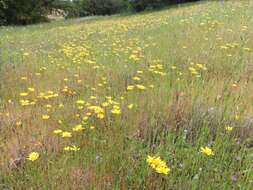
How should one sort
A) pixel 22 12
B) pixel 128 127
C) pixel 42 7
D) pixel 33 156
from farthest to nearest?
pixel 42 7 < pixel 22 12 < pixel 128 127 < pixel 33 156

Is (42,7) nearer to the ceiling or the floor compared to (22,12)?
nearer to the ceiling

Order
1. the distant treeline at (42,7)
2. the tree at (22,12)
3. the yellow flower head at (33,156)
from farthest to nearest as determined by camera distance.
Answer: the tree at (22,12)
the distant treeline at (42,7)
the yellow flower head at (33,156)

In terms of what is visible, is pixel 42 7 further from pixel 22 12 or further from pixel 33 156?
pixel 33 156

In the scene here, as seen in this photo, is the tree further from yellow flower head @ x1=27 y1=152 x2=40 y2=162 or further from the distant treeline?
yellow flower head @ x1=27 y1=152 x2=40 y2=162

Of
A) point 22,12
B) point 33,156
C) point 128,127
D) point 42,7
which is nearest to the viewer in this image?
point 33,156

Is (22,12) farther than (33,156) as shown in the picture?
Yes

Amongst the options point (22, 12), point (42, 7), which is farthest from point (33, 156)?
point (42, 7)

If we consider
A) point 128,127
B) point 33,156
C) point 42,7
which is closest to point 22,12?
point 42,7

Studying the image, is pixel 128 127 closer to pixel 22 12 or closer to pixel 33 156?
pixel 33 156

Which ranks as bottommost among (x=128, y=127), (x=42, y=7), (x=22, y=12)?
(x=128, y=127)

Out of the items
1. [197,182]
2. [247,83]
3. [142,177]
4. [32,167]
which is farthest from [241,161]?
[247,83]

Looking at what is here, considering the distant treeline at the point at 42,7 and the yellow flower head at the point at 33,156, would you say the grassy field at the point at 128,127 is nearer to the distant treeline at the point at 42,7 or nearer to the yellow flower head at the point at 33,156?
the yellow flower head at the point at 33,156

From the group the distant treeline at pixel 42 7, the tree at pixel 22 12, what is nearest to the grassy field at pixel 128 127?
the distant treeline at pixel 42 7

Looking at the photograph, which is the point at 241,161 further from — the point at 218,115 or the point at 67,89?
the point at 67,89
